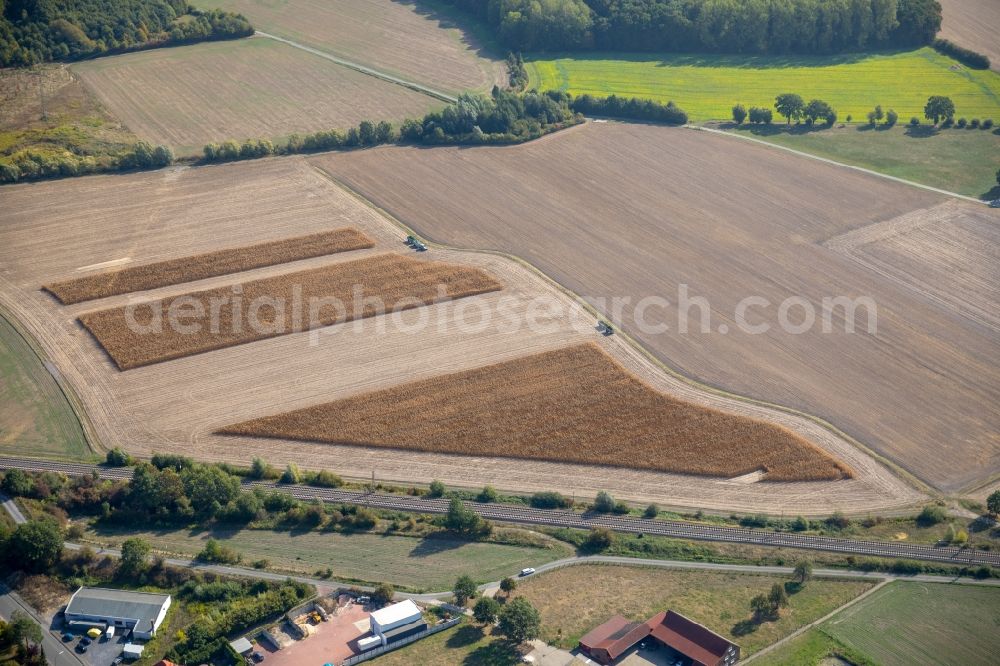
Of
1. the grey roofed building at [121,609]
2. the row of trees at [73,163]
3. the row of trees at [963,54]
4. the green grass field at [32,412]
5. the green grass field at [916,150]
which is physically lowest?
the grey roofed building at [121,609]

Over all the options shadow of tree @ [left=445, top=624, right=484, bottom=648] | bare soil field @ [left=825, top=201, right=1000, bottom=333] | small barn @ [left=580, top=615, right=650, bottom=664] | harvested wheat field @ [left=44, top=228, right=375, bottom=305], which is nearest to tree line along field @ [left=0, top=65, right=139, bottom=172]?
harvested wheat field @ [left=44, top=228, right=375, bottom=305]

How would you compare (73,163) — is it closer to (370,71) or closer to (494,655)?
(370,71)

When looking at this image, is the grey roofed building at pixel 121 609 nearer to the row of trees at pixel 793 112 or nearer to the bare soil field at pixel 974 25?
the row of trees at pixel 793 112

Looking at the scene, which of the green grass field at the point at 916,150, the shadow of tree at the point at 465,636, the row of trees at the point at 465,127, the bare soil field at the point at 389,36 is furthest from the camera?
the bare soil field at the point at 389,36

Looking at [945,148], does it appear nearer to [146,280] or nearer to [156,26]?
[146,280]

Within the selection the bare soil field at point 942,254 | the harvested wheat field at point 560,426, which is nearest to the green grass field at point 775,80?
the bare soil field at point 942,254

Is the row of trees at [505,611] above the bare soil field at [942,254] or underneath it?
underneath

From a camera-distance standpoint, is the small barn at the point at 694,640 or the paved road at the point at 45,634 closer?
the small barn at the point at 694,640
